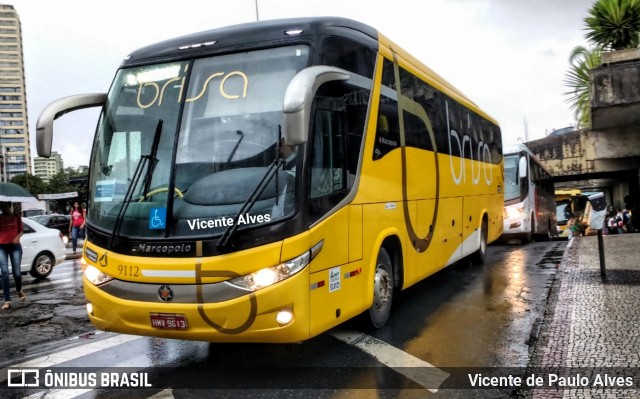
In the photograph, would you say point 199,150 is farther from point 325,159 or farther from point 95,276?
Result: point 95,276

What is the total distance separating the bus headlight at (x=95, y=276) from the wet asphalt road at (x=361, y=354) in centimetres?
97

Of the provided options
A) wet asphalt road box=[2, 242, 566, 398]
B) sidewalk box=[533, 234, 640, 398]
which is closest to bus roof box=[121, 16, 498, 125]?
wet asphalt road box=[2, 242, 566, 398]

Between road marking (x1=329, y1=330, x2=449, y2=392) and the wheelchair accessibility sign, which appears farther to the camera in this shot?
road marking (x1=329, y1=330, x2=449, y2=392)

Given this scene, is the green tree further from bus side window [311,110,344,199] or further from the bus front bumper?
bus side window [311,110,344,199]

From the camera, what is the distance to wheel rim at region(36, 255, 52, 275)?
12.1m

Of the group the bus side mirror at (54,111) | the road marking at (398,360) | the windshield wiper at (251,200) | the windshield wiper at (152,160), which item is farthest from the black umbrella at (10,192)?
the windshield wiper at (251,200)

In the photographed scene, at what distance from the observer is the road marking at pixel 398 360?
179 inches

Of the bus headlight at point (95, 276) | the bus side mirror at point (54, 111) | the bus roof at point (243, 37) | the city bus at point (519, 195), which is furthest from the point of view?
the city bus at point (519, 195)

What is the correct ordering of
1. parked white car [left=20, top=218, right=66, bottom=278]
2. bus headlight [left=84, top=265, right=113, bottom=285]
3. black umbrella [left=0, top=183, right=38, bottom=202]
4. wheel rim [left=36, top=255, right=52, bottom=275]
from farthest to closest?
wheel rim [left=36, top=255, right=52, bottom=275]
parked white car [left=20, top=218, right=66, bottom=278]
black umbrella [left=0, top=183, right=38, bottom=202]
bus headlight [left=84, top=265, right=113, bottom=285]

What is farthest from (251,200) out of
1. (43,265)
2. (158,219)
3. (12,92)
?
(12,92)

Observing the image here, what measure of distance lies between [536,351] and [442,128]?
14.7 feet

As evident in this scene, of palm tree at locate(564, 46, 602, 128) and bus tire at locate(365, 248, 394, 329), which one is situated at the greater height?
palm tree at locate(564, 46, 602, 128)

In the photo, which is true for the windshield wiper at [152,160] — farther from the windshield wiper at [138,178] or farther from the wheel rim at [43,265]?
the wheel rim at [43,265]

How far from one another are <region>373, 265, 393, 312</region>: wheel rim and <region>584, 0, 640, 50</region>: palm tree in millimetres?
20945
